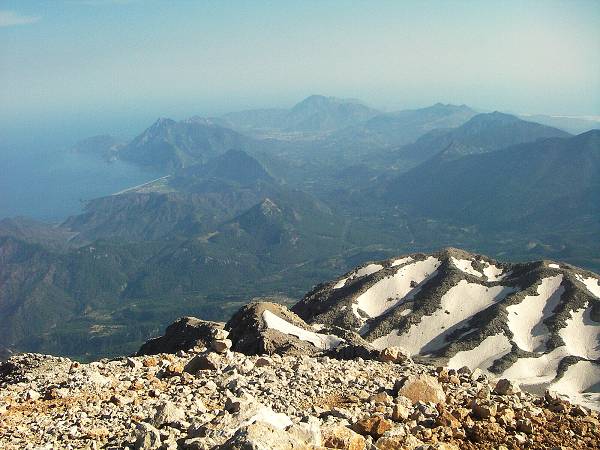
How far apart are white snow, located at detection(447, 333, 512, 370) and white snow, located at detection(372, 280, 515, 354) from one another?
6766 millimetres

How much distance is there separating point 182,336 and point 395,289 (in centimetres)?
6941

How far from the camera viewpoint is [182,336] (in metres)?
52.3

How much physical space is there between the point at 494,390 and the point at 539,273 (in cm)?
9613

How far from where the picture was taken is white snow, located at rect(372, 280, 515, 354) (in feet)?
316

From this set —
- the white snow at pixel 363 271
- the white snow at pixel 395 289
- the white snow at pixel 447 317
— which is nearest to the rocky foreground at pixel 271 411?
the white snow at pixel 447 317

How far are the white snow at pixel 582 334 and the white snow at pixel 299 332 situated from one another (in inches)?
2193

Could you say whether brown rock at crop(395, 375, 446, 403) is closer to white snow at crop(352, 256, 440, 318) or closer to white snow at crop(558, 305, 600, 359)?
white snow at crop(558, 305, 600, 359)

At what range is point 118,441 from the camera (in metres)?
15.6

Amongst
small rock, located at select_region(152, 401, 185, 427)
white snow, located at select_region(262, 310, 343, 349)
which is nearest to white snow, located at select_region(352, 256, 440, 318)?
white snow, located at select_region(262, 310, 343, 349)

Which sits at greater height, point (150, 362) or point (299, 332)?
point (150, 362)

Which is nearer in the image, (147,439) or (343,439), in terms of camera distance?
(343,439)

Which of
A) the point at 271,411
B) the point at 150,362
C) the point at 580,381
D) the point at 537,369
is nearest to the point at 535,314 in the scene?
the point at 537,369

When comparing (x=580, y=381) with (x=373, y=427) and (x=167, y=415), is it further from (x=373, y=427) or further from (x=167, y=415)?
(x=167, y=415)

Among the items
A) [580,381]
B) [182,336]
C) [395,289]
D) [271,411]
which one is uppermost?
[271,411]
